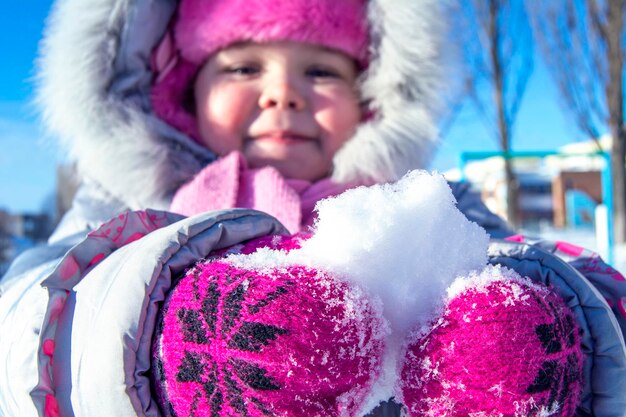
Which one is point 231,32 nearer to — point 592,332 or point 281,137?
point 281,137

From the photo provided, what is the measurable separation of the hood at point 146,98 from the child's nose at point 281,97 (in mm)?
113

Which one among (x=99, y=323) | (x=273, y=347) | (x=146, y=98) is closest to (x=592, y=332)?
(x=273, y=347)

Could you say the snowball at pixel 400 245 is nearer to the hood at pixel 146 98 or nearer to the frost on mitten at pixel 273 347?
the frost on mitten at pixel 273 347

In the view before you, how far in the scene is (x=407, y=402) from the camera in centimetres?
35

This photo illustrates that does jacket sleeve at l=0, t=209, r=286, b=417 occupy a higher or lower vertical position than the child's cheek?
lower

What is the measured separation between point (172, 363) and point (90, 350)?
70 mm

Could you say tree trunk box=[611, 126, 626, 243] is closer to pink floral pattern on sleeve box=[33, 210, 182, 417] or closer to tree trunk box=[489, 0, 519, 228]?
tree trunk box=[489, 0, 519, 228]

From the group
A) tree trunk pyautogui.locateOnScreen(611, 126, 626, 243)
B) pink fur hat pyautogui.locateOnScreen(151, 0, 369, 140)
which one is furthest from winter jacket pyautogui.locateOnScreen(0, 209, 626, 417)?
tree trunk pyautogui.locateOnScreen(611, 126, 626, 243)

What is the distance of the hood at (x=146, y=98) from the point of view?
2.95ft

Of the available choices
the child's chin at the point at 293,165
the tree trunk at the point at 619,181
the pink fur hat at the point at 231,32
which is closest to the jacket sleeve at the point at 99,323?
the child's chin at the point at 293,165

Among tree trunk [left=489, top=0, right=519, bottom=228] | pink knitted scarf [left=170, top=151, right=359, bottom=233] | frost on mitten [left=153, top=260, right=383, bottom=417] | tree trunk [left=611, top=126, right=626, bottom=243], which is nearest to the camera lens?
frost on mitten [left=153, top=260, right=383, bottom=417]

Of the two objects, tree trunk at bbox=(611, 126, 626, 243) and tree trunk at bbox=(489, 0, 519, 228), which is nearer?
tree trunk at bbox=(611, 126, 626, 243)

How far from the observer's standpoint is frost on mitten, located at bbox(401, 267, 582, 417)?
0.33 metres

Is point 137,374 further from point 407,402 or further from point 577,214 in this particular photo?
point 577,214
